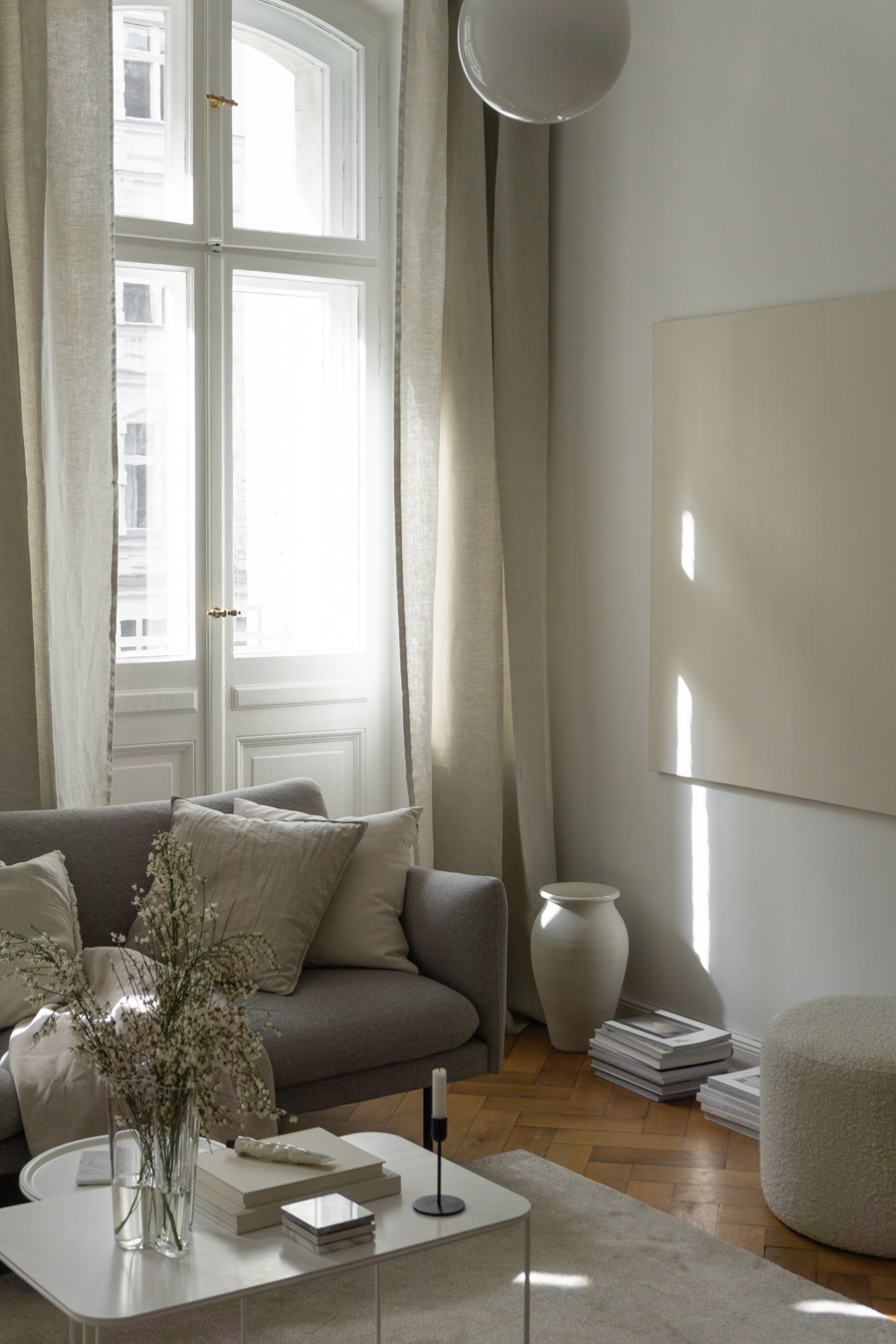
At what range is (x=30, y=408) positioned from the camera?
3.57 m

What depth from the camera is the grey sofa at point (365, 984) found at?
116 inches

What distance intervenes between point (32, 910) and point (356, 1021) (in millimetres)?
724

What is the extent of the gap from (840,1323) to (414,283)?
118 inches

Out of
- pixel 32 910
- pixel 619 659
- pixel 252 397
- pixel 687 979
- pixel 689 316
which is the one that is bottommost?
pixel 687 979

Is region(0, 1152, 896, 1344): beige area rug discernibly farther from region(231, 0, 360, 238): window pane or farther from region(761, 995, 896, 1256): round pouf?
region(231, 0, 360, 238): window pane

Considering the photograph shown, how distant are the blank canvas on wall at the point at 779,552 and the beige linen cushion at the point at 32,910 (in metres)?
1.79

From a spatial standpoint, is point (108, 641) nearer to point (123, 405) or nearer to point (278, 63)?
point (123, 405)

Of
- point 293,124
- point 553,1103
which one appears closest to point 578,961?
point 553,1103

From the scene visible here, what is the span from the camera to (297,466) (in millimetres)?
4387

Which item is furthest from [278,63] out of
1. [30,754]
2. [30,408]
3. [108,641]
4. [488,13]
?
[488,13]

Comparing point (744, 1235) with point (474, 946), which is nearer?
point (744, 1235)

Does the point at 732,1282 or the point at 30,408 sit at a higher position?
the point at 30,408

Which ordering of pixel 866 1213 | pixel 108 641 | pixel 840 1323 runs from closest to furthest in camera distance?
pixel 840 1323
pixel 866 1213
pixel 108 641

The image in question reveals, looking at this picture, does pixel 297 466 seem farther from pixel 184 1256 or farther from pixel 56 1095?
pixel 184 1256
